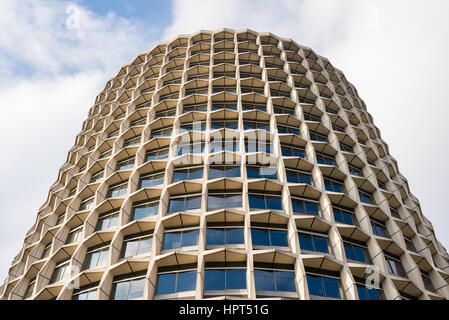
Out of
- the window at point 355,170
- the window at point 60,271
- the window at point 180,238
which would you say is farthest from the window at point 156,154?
the window at point 355,170

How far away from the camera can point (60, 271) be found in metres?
29.1

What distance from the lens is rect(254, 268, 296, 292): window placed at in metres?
23.4

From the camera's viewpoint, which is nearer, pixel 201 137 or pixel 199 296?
pixel 199 296

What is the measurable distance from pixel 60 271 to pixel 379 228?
27042 mm

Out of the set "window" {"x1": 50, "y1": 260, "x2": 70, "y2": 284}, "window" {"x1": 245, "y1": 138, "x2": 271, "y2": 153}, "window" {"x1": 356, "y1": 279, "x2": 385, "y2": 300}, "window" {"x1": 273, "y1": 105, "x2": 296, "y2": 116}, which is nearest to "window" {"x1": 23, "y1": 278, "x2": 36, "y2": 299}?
"window" {"x1": 50, "y1": 260, "x2": 70, "y2": 284}

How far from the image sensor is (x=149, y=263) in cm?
2398

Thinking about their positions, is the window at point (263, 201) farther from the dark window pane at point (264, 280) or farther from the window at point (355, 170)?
the window at point (355, 170)

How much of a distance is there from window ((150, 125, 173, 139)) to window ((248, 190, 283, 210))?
40.2ft

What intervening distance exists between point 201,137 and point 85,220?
12.2 meters

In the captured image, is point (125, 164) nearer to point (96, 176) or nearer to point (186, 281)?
A: point (96, 176)

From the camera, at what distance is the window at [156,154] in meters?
34.0

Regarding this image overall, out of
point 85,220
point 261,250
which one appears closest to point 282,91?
point 261,250

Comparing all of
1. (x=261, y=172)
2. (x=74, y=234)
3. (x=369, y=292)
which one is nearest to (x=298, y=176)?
(x=261, y=172)

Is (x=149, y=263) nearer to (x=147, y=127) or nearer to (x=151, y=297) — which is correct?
(x=151, y=297)
